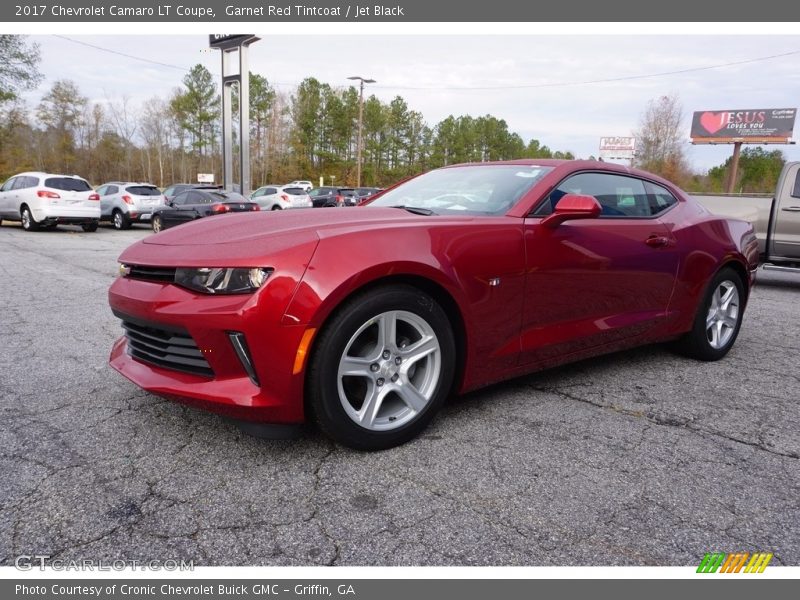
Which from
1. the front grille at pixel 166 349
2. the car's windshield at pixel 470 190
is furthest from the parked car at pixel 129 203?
the front grille at pixel 166 349

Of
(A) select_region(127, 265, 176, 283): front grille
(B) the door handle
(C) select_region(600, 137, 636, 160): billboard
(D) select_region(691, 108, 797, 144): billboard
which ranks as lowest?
(A) select_region(127, 265, 176, 283): front grille

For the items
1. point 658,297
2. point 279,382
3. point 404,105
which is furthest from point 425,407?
point 404,105

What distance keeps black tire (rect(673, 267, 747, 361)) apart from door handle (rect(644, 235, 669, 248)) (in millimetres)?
682

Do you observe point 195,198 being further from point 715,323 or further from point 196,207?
point 715,323

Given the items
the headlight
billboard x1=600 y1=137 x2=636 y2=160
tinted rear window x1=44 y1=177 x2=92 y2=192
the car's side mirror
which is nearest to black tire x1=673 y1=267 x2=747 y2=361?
the car's side mirror

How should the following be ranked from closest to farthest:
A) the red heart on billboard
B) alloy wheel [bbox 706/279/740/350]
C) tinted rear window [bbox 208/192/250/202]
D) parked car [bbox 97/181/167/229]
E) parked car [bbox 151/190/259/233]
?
1. alloy wheel [bbox 706/279/740/350]
2. parked car [bbox 151/190/259/233]
3. tinted rear window [bbox 208/192/250/202]
4. parked car [bbox 97/181/167/229]
5. the red heart on billboard

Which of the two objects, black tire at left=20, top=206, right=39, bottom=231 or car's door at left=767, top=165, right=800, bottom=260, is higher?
car's door at left=767, top=165, right=800, bottom=260

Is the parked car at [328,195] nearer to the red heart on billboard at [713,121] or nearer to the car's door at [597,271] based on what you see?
the car's door at [597,271]

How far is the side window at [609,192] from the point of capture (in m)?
3.25

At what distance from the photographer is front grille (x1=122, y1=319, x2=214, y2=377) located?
92.9 inches

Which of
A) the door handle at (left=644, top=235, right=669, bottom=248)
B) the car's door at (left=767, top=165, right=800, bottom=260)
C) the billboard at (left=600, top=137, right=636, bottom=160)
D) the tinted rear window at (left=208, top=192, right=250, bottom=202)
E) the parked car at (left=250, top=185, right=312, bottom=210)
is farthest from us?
the billboard at (left=600, top=137, right=636, bottom=160)

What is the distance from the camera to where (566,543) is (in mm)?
1926

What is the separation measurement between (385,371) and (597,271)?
59.3 inches

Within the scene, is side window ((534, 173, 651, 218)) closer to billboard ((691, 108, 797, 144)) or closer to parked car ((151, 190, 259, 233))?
parked car ((151, 190, 259, 233))
